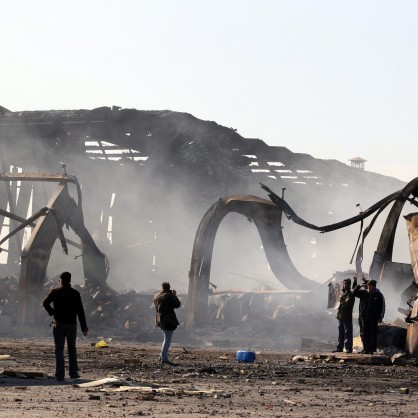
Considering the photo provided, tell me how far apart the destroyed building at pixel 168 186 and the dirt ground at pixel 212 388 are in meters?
25.5

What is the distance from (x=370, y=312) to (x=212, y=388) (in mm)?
8413

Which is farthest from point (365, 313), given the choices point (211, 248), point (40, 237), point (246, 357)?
point (40, 237)

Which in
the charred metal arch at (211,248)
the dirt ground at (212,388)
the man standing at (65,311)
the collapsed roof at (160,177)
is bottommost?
the dirt ground at (212,388)

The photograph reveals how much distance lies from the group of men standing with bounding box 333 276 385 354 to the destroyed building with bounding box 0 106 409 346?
72.6ft

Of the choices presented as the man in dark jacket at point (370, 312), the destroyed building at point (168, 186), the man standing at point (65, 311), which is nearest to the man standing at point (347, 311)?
the man in dark jacket at point (370, 312)

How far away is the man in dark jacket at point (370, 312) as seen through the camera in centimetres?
2102

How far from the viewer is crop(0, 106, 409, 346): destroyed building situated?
4610 centimetres

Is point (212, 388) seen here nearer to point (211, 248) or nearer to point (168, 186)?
point (211, 248)

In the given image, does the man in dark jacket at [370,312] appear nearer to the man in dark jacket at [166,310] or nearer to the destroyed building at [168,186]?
the man in dark jacket at [166,310]

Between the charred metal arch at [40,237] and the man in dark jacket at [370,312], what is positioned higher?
the charred metal arch at [40,237]

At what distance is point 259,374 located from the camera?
52.2 feet

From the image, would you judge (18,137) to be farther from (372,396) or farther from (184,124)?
(372,396)

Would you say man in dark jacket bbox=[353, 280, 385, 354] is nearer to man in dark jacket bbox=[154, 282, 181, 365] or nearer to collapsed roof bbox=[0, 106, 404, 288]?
man in dark jacket bbox=[154, 282, 181, 365]

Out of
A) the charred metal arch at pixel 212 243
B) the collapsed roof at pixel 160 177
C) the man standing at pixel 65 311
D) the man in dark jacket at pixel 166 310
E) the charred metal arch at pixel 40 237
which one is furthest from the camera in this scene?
the collapsed roof at pixel 160 177
